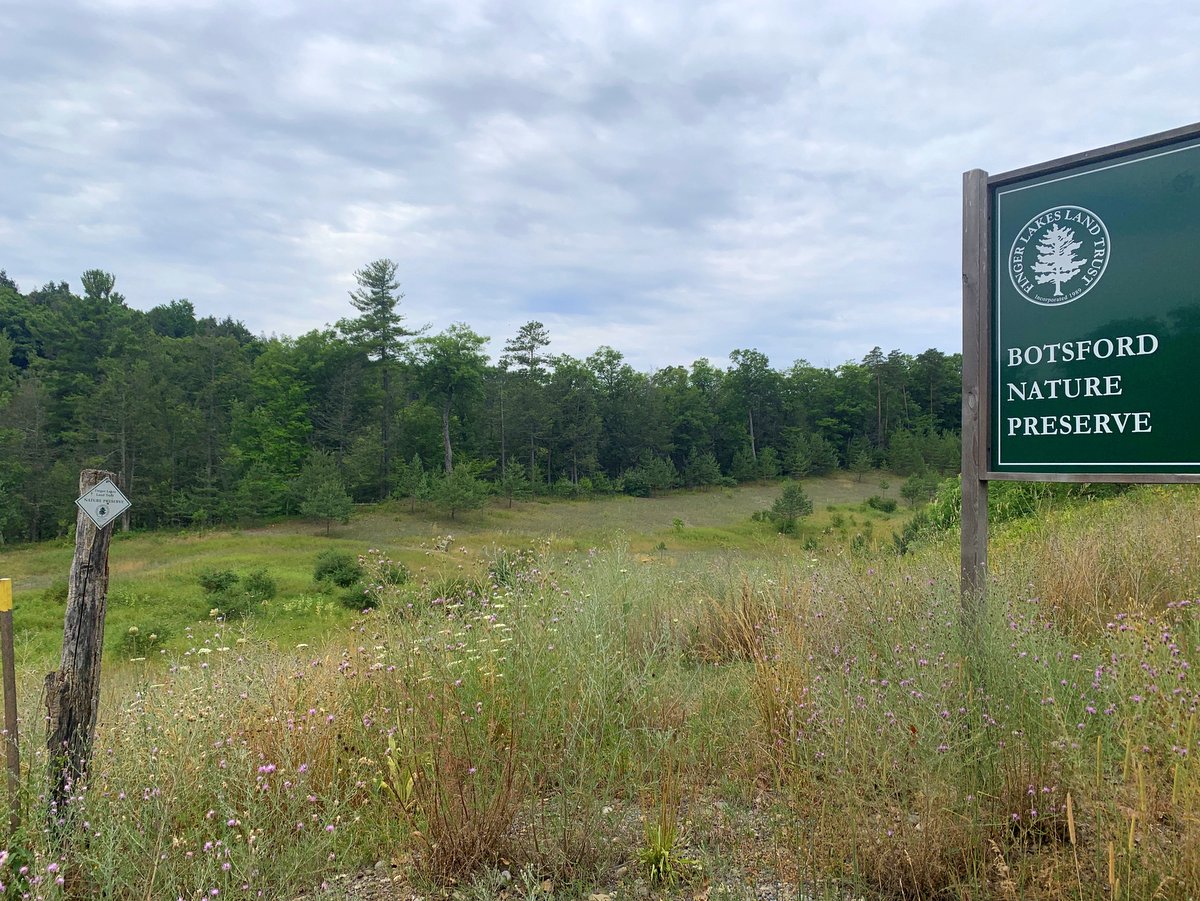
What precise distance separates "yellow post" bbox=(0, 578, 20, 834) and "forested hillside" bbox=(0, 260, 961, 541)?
37.7 m

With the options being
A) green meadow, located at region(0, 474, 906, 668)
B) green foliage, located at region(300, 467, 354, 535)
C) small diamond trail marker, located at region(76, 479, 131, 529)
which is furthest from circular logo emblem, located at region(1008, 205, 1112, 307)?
green foliage, located at region(300, 467, 354, 535)

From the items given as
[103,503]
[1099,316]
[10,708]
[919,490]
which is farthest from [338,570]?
[919,490]

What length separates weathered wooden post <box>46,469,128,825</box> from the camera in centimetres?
315

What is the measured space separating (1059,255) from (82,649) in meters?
5.20

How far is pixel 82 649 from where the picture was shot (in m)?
3.30

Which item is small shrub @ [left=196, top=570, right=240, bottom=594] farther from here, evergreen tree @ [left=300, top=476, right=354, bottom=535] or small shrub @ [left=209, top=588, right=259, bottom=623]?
evergreen tree @ [left=300, top=476, right=354, bottom=535]

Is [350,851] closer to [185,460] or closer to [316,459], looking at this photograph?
[316,459]

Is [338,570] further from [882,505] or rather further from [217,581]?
[882,505]

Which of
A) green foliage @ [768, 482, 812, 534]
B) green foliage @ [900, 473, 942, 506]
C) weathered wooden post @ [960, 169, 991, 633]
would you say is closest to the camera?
weathered wooden post @ [960, 169, 991, 633]

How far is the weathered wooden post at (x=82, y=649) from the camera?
124 inches

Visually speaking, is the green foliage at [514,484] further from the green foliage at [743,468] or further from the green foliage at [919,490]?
the green foliage at [919,490]

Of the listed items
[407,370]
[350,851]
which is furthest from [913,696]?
[407,370]

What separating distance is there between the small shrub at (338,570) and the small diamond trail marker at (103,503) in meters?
19.3

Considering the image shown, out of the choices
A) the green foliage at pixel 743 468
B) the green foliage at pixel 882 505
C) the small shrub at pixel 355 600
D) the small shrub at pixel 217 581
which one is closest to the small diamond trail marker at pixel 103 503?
the small shrub at pixel 355 600
